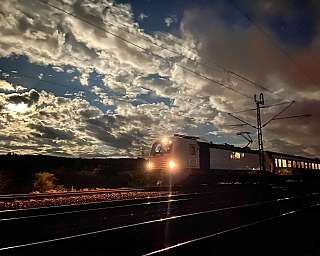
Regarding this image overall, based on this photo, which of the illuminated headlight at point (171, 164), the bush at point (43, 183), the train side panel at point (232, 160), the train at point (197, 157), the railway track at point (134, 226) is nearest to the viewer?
the railway track at point (134, 226)

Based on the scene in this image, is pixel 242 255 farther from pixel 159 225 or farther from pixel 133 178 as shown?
pixel 133 178

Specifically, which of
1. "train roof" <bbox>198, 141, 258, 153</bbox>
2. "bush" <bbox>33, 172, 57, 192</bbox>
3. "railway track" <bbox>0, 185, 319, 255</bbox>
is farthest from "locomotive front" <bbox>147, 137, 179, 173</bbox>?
"railway track" <bbox>0, 185, 319, 255</bbox>

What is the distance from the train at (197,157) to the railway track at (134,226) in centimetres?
1071

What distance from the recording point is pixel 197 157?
30016mm

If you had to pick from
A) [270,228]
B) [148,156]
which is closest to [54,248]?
[270,228]

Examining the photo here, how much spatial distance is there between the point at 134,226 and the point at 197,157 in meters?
20.0

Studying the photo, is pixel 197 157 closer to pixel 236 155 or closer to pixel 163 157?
pixel 163 157

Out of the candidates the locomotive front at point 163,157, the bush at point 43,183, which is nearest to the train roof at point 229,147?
the locomotive front at point 163,157

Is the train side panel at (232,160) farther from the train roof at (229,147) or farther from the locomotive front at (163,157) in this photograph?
the locomotive front at (163,157)

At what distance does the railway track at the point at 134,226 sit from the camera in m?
7.82

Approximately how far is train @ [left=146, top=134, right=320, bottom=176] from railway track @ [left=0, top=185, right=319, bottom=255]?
35.1 ft

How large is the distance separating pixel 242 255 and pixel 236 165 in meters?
28.2

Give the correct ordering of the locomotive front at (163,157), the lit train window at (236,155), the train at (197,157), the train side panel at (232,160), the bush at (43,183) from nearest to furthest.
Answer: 1. the locomotive front at (163,157)
2. the train at (197,157)
3. the bush at (43,183)
4. the train side panel at (232,160)
5. the lit train window at (236,155)

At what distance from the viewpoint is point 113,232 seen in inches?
376
